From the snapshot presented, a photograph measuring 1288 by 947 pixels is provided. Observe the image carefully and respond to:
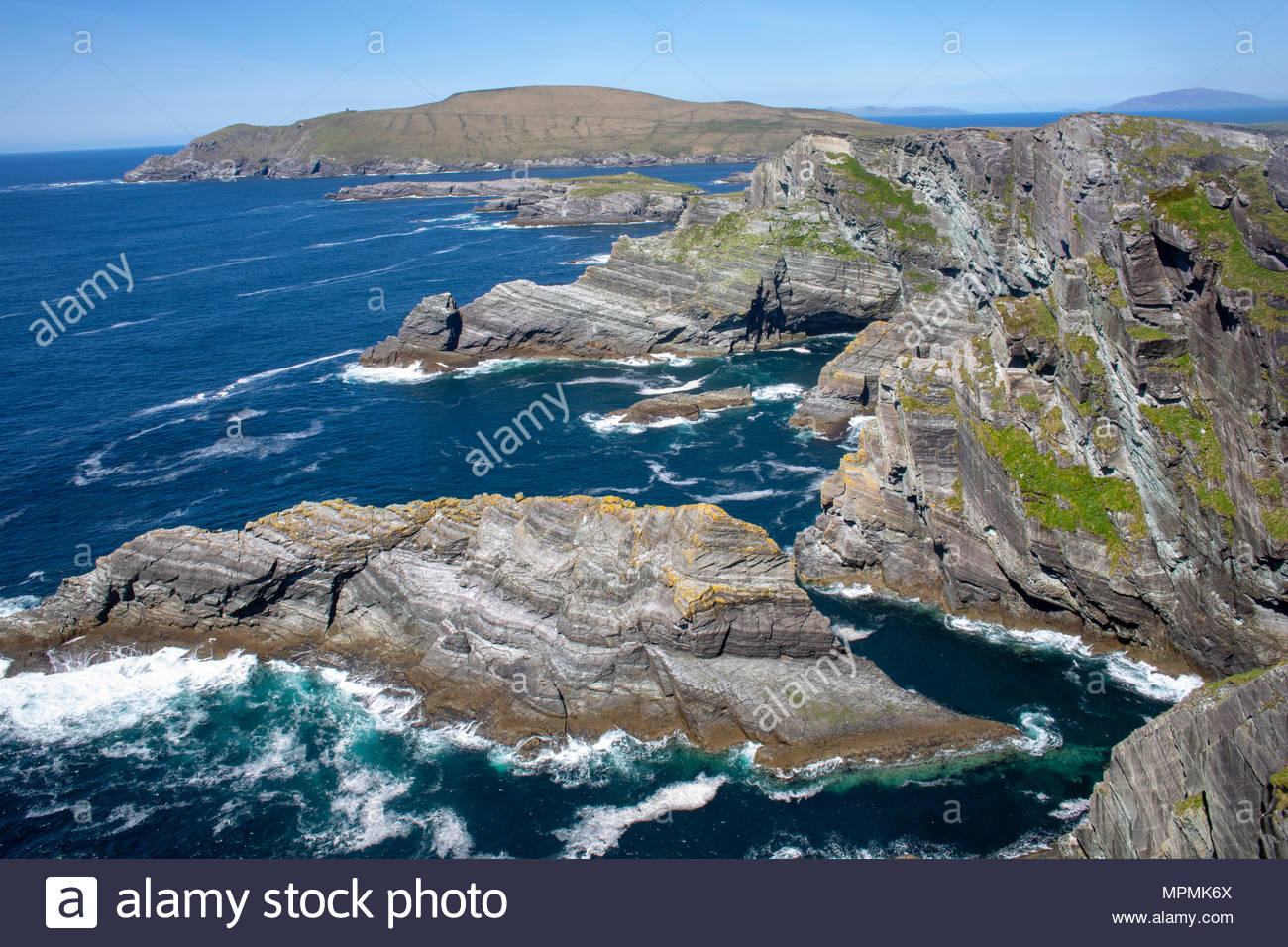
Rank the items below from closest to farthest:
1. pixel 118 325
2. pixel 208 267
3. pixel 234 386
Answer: pixel 234 386 → pixel 118 325 → pixel 208 267

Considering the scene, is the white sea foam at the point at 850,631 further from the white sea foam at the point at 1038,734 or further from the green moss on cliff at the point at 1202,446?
the green moss on cliff at the point at 1202,446

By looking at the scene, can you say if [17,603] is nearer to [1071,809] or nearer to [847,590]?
[847,590]

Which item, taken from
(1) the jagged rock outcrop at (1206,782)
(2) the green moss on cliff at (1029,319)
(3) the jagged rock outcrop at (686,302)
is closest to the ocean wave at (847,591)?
(2) the green moss on cliff at (1029,319)

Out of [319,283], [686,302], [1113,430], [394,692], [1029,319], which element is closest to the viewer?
[394,692]

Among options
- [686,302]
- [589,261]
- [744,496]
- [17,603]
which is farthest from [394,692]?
[589,261]

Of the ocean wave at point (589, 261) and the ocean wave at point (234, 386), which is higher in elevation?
the ocean wave at point (589, 261)

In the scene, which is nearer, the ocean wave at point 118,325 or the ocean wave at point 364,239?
the ocean wave at point 118,325

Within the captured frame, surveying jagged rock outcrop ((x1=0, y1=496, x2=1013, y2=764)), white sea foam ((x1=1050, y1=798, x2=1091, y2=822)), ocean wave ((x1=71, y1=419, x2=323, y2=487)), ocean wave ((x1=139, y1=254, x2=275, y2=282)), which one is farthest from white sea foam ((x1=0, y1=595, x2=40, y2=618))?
ocean wave ((x1=139, y1=254, x2=275, y2=282))
